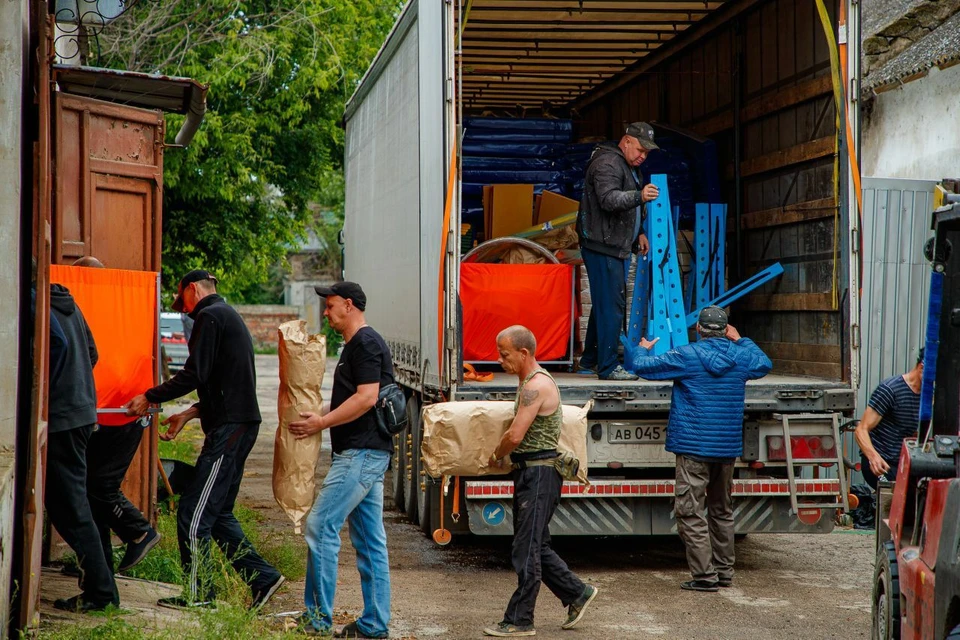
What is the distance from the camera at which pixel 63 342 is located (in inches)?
233

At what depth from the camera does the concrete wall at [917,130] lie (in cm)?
1348

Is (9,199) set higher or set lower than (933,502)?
higher

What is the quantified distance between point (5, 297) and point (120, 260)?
11.1 feet

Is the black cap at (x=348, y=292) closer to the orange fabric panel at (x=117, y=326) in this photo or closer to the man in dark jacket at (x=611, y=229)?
the orange fabric panel at (x=117, y=326)

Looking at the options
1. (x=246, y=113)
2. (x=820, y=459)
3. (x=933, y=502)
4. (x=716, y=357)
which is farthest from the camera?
(x=246, y=113)

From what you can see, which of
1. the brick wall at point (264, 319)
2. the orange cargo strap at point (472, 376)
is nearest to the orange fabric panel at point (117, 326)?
the orange cargo strap at point (472, 376)

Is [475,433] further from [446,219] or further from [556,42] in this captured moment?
[556,42]

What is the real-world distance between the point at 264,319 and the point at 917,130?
116 ft

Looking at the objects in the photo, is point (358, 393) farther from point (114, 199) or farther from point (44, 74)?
point (114, 199)

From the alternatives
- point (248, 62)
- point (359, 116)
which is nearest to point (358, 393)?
point (359, 116)

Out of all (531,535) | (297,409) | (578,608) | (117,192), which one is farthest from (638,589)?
(117,192)

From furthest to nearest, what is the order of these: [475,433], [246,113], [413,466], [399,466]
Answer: [246,113]
[399,466]
[413,466]
[475,433]

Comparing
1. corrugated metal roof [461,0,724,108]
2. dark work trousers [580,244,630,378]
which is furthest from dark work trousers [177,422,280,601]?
corrugated metal roof [461,0,724,108]

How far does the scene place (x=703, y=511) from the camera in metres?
7.68
